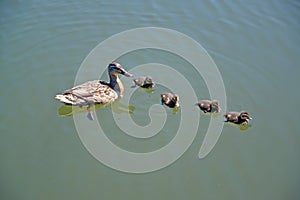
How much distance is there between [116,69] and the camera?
6238 millimetres

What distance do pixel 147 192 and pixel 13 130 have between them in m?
1.90

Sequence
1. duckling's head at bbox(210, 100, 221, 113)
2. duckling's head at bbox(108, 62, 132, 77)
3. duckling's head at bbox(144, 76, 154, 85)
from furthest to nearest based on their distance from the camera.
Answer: duckling's head at bbox(108, 62, 132, 77)
duckling's head at bbox(144, 76, 154, 85)
duckling's head at bbox(210, 100, 221, 113)

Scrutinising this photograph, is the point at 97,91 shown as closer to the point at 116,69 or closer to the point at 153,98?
the point at 116,69

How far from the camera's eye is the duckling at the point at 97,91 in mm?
5891

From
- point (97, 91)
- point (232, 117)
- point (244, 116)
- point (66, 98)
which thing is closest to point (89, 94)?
point (97, 91)

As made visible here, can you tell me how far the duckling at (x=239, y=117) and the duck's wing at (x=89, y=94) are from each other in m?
1.56

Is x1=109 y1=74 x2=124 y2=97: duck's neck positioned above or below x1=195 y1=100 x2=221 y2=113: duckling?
above

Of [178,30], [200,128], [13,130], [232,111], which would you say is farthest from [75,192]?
[178,30]

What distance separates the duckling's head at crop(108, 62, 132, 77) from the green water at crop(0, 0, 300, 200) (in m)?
0.27

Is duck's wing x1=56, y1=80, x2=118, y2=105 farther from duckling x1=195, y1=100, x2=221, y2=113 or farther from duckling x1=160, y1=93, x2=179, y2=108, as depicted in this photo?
duckling x1=195, y1=100, x2=221, y2=113

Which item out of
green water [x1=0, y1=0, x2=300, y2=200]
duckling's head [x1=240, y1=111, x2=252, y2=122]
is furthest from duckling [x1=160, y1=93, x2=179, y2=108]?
duckling's head [x1=240, y1=111, x2=252, y2=122]

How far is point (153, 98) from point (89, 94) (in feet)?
2.77

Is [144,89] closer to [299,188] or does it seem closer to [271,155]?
[271,155]

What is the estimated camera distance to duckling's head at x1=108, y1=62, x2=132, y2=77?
6231 millimetres
